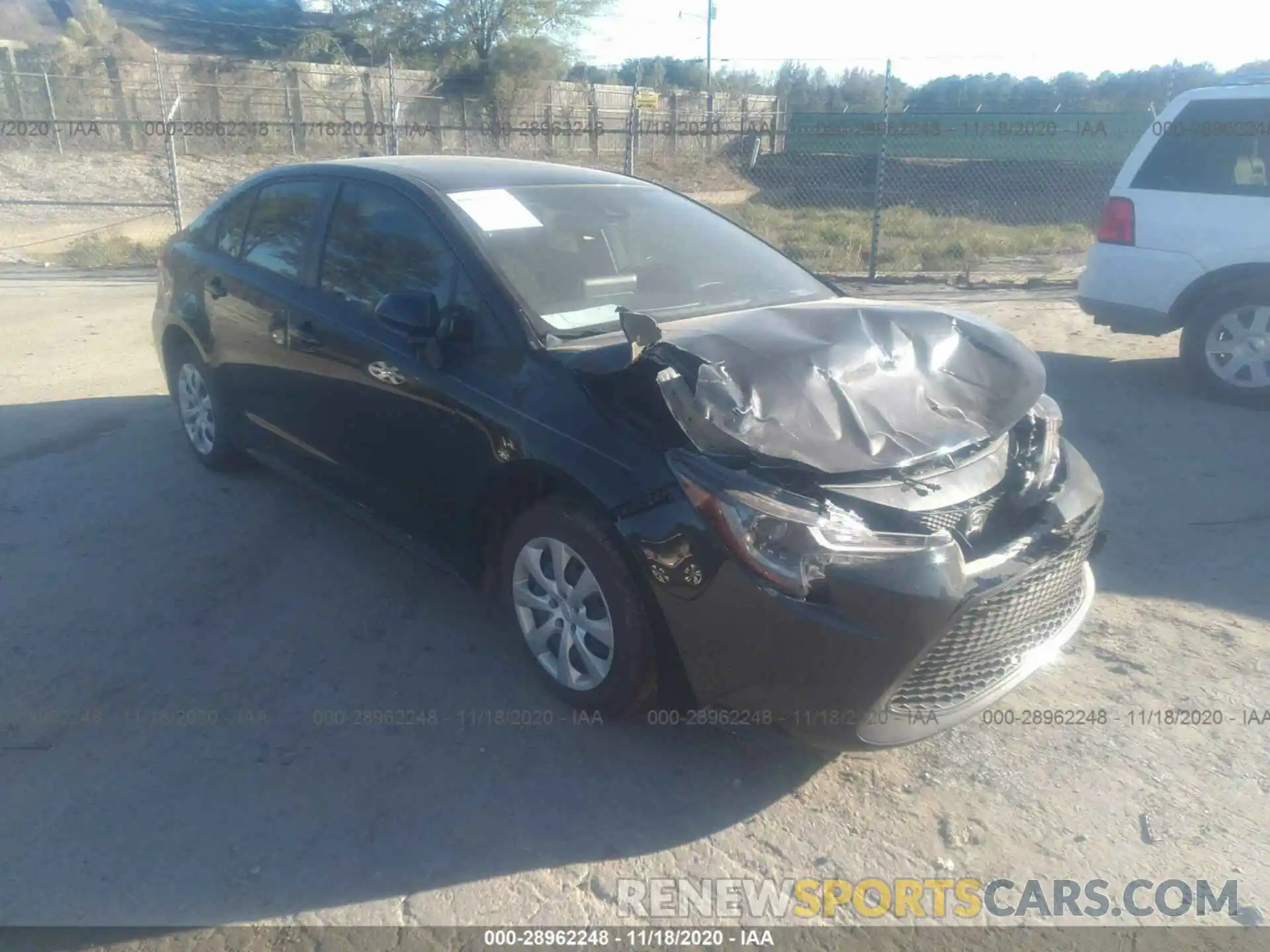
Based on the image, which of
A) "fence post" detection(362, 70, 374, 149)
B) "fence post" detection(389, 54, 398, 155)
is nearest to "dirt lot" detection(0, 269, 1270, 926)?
"fence post" detection(389, 54, 398, 155)

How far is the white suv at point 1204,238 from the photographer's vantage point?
6.74 metres

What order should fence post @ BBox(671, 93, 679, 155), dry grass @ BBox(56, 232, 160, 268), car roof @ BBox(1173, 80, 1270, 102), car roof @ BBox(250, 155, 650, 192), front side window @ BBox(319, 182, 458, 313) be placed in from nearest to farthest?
front side window @ BBox(319, 182, 458, 313)
car roof @ BBox(250, 155, 650, 192)
car roof @ BBox(1173, 80, 1270, 102)
dry grass @ BBox(56, 232, 160, 268)
fence post @ BBox(671, 93, 679, 155)

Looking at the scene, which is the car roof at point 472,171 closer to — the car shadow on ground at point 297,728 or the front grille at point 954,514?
the car shadow on ground at point 297,728

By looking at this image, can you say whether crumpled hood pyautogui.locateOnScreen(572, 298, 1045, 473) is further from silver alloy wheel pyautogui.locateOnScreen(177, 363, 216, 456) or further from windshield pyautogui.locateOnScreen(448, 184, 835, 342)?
silver alloy wheel pyautogui.locateOnScreen(177, 363, 216, 456)

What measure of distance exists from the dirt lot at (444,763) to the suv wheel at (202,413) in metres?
0.53

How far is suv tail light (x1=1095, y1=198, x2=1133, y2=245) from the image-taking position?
23.3 ft

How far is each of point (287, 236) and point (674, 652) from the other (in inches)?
114

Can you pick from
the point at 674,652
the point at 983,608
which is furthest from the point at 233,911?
the point at 983,608

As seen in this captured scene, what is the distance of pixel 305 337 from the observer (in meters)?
4.38

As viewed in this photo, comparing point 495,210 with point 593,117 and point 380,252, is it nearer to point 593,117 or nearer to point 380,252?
point 380,252

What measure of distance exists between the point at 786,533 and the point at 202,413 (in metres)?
3.94

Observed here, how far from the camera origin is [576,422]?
3.21m

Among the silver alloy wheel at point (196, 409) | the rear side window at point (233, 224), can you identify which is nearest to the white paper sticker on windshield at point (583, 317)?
the rear side window at point (233, 224)

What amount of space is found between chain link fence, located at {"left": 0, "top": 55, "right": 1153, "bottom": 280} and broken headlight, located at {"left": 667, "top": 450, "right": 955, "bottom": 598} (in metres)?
9.49
